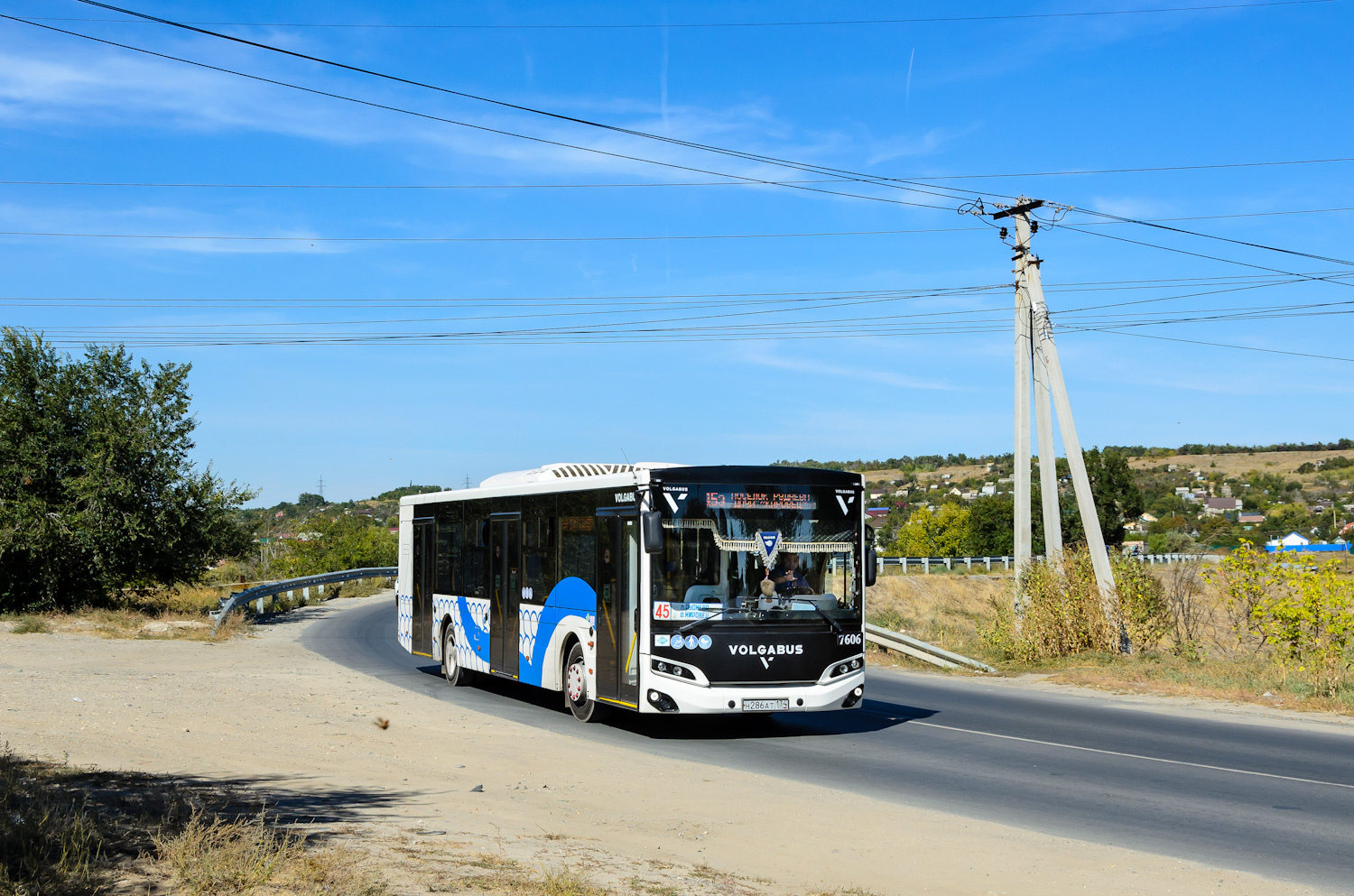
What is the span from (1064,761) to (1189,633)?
11.4 meters

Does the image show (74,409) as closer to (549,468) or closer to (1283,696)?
(549,468)

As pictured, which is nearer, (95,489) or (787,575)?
(787,575)

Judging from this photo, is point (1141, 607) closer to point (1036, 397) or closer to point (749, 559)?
point (1036, 397)

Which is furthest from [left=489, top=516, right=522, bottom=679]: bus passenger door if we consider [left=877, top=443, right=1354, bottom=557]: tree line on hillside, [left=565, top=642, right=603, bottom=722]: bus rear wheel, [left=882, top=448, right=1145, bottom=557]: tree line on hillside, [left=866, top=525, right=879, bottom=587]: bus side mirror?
[left=882, top=448, right=1145, bottom=557]: tree line on hillside

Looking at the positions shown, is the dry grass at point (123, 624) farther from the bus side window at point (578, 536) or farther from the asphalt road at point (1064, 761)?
the bus side window at point (578, 536)

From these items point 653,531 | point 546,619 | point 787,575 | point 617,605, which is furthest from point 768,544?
point 546,619

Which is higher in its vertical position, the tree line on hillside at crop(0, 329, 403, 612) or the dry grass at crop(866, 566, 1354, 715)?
the tree line on hillside at crop(0, 329, 403, 612)

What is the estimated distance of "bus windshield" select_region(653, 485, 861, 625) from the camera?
43.7 ft

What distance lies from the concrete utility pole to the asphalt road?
4.39 m

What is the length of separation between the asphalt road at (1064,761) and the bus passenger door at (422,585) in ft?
3.07

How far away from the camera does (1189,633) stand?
73.1 feet

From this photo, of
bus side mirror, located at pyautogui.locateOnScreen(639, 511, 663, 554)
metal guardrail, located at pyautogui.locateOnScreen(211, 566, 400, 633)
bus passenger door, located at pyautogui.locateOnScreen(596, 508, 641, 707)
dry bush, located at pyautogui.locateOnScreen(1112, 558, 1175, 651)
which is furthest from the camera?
metal guardrail, located at pyautogui.locateOnScreen(211, 566, 400, 633)

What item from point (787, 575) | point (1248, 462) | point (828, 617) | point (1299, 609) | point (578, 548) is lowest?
point (1299, 609)

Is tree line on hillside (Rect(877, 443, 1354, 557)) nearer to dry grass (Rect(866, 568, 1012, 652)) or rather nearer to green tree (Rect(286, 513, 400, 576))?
dry grass (Rect(866, 568, 1012, 652))
